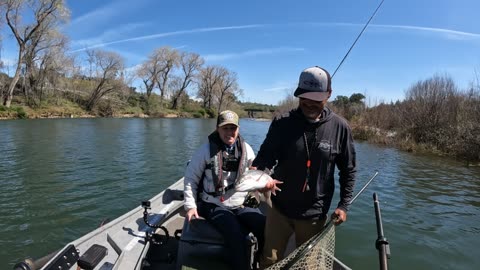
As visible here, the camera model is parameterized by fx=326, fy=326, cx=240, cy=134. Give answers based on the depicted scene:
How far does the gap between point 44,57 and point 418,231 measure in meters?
46.6

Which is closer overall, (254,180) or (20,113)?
(254,180)

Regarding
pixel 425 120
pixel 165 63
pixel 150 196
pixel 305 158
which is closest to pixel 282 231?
pixel 305 158

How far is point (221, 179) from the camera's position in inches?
151

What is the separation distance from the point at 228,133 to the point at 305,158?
1.31 meters

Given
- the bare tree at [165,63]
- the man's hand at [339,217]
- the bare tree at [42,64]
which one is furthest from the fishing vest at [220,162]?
the bare tree at [165,63]

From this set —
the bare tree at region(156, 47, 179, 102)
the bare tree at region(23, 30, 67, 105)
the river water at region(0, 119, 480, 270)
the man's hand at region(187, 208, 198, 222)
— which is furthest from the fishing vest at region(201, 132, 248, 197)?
the bare tree at region(156, 47, 179, 102)

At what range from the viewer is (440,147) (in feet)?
69.5

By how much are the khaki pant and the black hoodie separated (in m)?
0.08

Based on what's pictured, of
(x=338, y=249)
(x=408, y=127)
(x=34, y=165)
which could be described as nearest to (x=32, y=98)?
(x=34, y=165)

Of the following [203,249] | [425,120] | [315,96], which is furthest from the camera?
[425,120]

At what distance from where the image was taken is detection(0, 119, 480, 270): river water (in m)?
6.58

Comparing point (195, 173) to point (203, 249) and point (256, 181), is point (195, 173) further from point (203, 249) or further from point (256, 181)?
point (256, 181)

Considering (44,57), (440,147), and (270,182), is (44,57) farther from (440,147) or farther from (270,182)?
(270,182)

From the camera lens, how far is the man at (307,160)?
8.79ft
